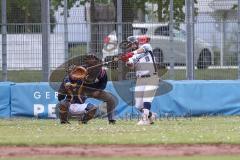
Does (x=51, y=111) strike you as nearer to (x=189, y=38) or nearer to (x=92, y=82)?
(x=92, y=82)

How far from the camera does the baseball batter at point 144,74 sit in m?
17.0

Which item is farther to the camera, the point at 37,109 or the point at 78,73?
the point at 37,109

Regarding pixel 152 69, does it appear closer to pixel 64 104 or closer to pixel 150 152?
pixel 64 104

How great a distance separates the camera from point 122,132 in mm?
14938

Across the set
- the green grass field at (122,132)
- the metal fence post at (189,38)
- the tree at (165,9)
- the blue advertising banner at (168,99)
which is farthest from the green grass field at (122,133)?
the tree at (165,9)

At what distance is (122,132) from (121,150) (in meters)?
2.46

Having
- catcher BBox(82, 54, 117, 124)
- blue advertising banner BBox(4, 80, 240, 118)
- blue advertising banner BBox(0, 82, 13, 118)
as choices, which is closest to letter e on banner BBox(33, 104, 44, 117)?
blue advertising banner BBox(4, 80, 240, 118)

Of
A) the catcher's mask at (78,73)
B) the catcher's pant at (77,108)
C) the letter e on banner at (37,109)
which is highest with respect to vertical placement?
the catcher's mask at (78,73)

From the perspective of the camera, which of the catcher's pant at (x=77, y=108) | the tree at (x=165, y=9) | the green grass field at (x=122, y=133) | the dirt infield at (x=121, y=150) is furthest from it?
the tree at (x=165, y=9)

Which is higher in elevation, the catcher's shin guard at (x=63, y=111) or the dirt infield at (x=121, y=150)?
the catcher's shin guard at (x=63, y=111)

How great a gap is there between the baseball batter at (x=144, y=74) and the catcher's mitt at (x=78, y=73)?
1.01 meters

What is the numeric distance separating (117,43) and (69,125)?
15.9 feet

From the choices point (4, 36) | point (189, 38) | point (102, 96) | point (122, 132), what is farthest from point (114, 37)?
point (122, 132)

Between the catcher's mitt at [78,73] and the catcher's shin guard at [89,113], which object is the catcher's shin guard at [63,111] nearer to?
the catcher's shin guard at [89,113]
